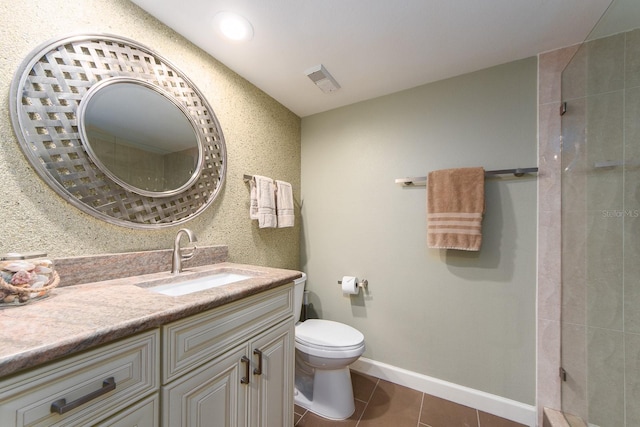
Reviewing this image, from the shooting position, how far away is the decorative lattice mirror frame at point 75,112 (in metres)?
0.86

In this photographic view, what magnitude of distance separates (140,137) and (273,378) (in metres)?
1.29

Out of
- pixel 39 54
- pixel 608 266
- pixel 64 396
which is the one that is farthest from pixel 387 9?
pixel 64 396

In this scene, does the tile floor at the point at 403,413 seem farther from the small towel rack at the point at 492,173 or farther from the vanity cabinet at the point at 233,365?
the small towel rack at the point at 492,173

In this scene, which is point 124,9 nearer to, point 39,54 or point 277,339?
point 39,54

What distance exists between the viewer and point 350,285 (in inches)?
73.7

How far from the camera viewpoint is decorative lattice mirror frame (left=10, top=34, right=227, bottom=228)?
0.86m

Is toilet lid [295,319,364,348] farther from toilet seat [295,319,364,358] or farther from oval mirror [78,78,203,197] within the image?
oval mirror [78,78,203,197]

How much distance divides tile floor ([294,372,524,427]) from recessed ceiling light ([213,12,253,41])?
2237 millimetres

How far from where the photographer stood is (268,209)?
68.9 inches

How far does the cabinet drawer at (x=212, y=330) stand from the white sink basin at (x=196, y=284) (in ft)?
0.90

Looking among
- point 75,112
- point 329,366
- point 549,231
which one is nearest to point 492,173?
point 549,231

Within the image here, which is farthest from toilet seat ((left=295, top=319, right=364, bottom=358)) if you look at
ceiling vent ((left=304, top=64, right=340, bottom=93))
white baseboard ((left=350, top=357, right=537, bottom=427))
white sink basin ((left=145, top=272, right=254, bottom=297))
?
ceiling vent ((left=304, top=64, right=340, bottom=93))

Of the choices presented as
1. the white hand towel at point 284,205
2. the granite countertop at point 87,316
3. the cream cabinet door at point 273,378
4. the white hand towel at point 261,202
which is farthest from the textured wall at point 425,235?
the granite countertop at point 87,316

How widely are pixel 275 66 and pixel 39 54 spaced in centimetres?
109
